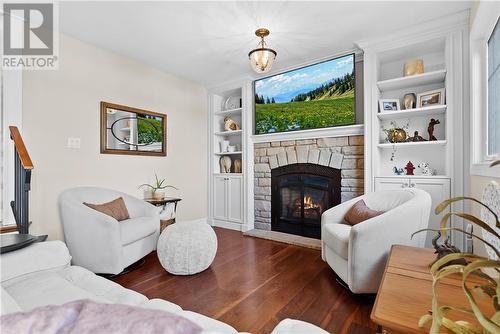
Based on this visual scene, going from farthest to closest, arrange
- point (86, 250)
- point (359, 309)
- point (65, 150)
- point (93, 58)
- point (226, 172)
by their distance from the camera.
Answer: point (226, 172) < point (93, 58) < point (65, 150) < point (86, 250) < point (359, 309)

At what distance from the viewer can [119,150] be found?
3.23 m

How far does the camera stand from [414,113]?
2791 mm

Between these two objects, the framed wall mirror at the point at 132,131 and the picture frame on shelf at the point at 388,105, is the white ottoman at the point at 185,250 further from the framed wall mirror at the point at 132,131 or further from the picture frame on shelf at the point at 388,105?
the picture frame on shelf at the point at 388,105

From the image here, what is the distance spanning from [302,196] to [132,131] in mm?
2563

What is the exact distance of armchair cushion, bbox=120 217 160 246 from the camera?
233cm

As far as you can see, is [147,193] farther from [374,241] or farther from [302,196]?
[374,241]

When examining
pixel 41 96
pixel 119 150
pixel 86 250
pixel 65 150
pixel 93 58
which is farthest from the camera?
pixel 119 150

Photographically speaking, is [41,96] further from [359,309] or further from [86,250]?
[359,309]

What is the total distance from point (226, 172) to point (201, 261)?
2.23m

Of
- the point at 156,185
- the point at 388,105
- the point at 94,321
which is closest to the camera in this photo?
the point at 94,321

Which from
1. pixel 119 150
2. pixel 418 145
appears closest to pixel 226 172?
pixel 119 150

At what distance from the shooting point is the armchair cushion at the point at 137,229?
2.33m

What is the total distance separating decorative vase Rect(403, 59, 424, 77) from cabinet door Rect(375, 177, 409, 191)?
1182 mm

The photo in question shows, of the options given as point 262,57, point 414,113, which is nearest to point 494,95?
point 414,113
